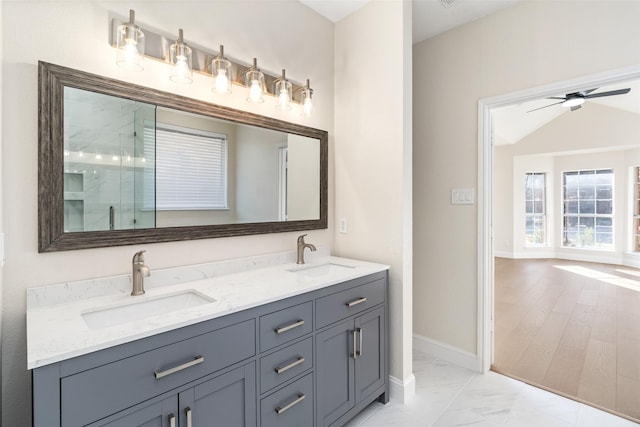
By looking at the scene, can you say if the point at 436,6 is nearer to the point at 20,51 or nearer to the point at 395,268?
the point at 395,268

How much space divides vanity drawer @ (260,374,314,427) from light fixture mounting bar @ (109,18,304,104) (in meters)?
1.68

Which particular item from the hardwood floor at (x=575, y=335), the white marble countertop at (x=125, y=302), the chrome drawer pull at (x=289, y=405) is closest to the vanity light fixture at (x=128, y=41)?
the white marble countertop at (x=125, y=302)

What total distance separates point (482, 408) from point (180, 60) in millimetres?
2694

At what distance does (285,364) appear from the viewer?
139 cm

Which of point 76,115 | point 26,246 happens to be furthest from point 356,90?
point 26,246

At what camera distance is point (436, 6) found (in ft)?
7.60

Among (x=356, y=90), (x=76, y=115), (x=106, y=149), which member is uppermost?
(x=356, y=90)

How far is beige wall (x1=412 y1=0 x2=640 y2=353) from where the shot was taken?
6.32ft

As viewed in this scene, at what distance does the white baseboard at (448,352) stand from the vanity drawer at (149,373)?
1976mm

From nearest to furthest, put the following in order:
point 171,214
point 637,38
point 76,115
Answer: point 76,115 < point 171,214 < point 637,38

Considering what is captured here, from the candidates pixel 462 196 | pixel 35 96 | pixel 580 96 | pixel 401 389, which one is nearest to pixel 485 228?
pixel 462 196

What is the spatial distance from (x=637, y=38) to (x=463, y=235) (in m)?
1.55

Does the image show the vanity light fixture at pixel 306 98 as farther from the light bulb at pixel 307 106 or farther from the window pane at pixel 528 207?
the window pane at pixel 528 207

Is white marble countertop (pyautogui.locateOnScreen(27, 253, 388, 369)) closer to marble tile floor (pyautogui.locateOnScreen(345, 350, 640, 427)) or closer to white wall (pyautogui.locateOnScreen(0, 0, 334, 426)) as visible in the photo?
white wall (pyautogui.locateOnScreen(0, 0, 334, 426))
